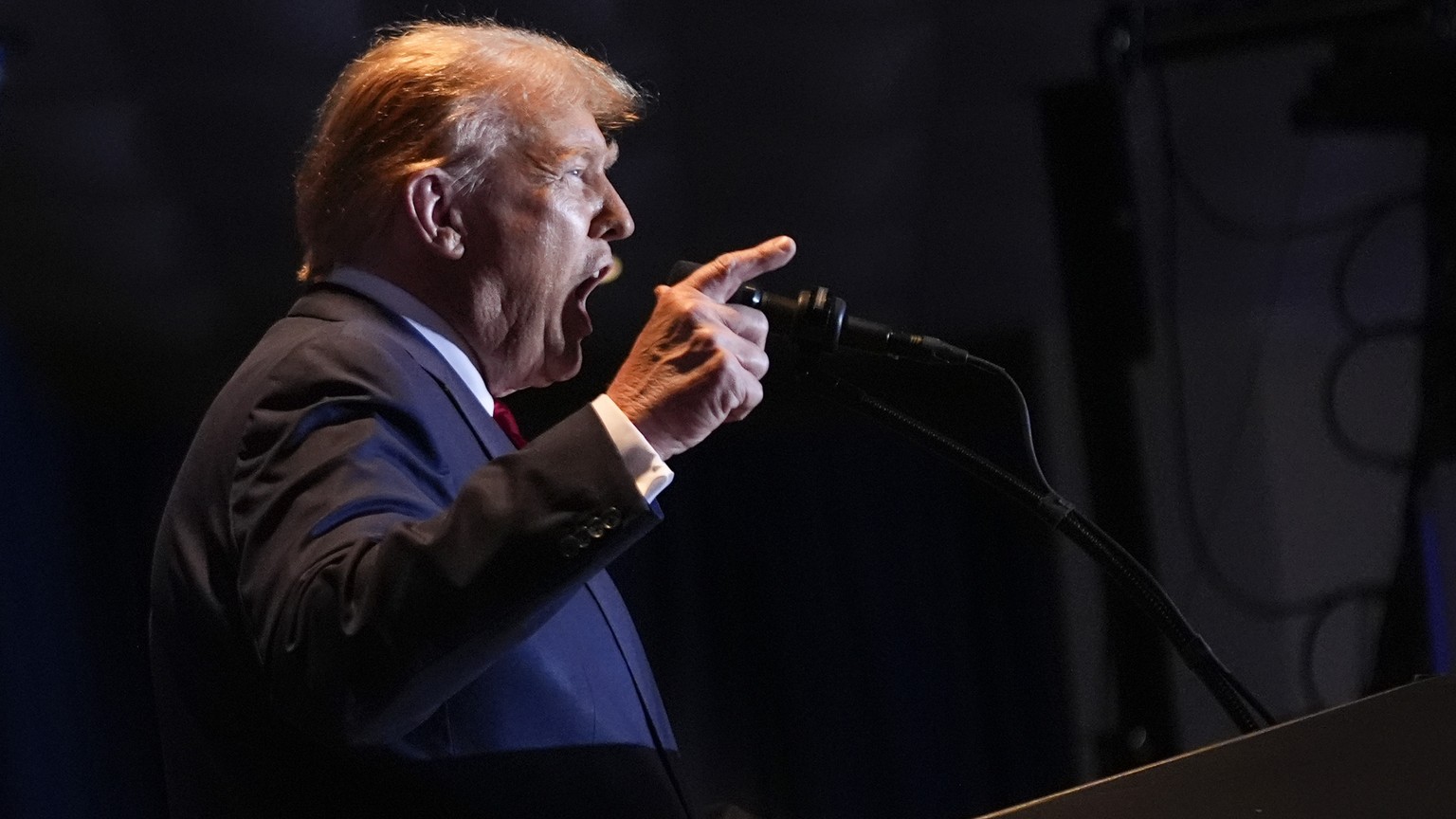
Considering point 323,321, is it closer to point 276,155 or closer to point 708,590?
point 276,155

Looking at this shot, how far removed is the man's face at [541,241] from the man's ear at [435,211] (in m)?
0.01

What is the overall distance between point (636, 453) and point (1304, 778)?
44cm

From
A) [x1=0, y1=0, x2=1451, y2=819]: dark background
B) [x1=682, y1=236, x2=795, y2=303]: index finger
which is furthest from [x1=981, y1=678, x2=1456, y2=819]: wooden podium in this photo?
[x1=0, y1=0, x2=1451, y2=819]: dark background

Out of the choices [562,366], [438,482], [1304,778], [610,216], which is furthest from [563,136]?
[1304,778]

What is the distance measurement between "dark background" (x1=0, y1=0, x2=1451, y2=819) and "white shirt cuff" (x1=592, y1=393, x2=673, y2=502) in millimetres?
1101

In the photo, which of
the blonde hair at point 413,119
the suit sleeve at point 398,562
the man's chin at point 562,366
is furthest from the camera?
the man's chin at point 562,366

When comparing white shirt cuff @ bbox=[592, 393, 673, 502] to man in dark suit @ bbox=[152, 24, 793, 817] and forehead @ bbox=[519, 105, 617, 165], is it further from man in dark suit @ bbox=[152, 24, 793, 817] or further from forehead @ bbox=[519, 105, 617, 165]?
forehead @ bbox=[519, 105, 617, 165]

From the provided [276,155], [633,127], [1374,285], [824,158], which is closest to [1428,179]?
[1374,285]

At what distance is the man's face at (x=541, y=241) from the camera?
1.24m

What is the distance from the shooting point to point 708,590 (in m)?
2.06

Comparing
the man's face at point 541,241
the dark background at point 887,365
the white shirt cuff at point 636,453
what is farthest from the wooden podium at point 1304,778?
the dark background at point 887,365

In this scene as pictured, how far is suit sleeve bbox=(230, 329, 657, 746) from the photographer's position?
795 mm

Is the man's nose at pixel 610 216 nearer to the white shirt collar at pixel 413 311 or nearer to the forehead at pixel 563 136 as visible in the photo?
the forehead at pixel 563 136

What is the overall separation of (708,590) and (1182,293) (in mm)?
985
